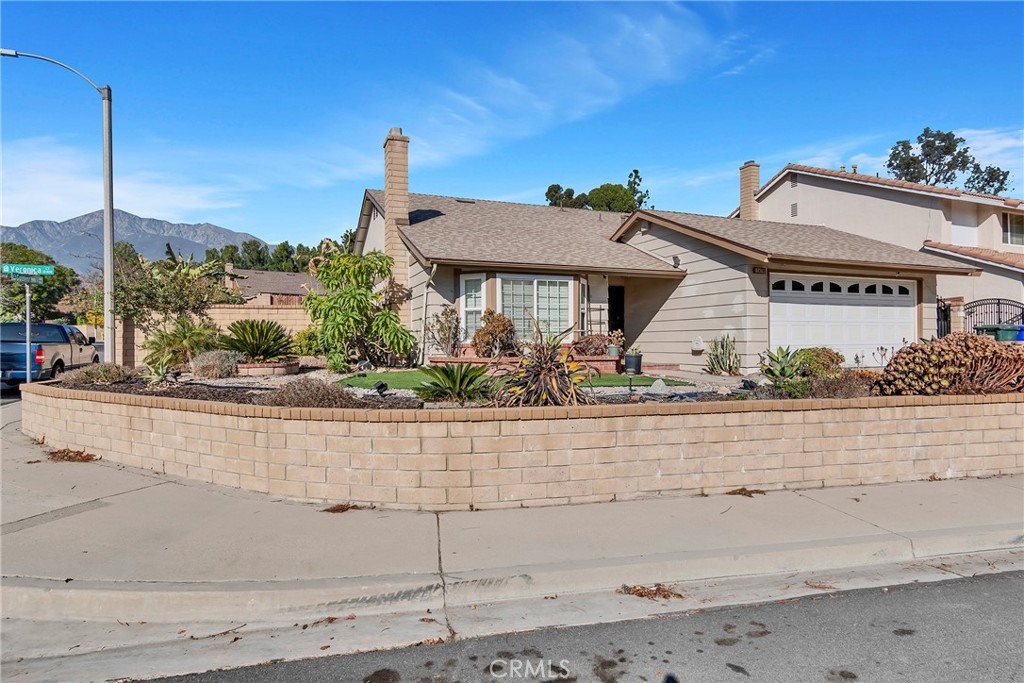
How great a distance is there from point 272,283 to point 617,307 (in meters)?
36.8

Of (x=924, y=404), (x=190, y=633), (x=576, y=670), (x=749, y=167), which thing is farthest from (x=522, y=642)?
(x=749, y=167)

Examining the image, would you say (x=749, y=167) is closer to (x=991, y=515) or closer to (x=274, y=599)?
(x=991, y=515)

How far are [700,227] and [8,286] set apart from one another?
3533 cm

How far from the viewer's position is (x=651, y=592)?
454 cm

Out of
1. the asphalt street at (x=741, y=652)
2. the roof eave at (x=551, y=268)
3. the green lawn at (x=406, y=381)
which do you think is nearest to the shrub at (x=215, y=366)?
the green lawn at (x=406, y=381)

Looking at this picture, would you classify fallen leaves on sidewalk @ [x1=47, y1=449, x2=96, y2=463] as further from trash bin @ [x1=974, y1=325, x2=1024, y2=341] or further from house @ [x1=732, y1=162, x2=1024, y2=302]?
house @ [x1=732, y1=162, x2=1024, y2=302]

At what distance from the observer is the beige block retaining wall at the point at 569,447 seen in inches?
239

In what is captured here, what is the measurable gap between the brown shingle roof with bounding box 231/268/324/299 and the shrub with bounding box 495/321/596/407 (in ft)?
131

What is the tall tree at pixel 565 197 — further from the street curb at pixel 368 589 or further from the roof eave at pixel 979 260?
the street curb at pixel 368 589

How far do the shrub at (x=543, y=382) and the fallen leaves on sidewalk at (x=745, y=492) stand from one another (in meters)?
1.71

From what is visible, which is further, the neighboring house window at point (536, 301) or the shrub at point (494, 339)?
the neighboring house window at point (536, 301)

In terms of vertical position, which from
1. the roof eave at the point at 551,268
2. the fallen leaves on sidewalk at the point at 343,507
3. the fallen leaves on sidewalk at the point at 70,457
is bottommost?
the fallen leaves on sidewalk at the point at 343,507

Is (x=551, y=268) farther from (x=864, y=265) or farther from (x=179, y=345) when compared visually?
(x=179, y=345)

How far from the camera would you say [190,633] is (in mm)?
4031
